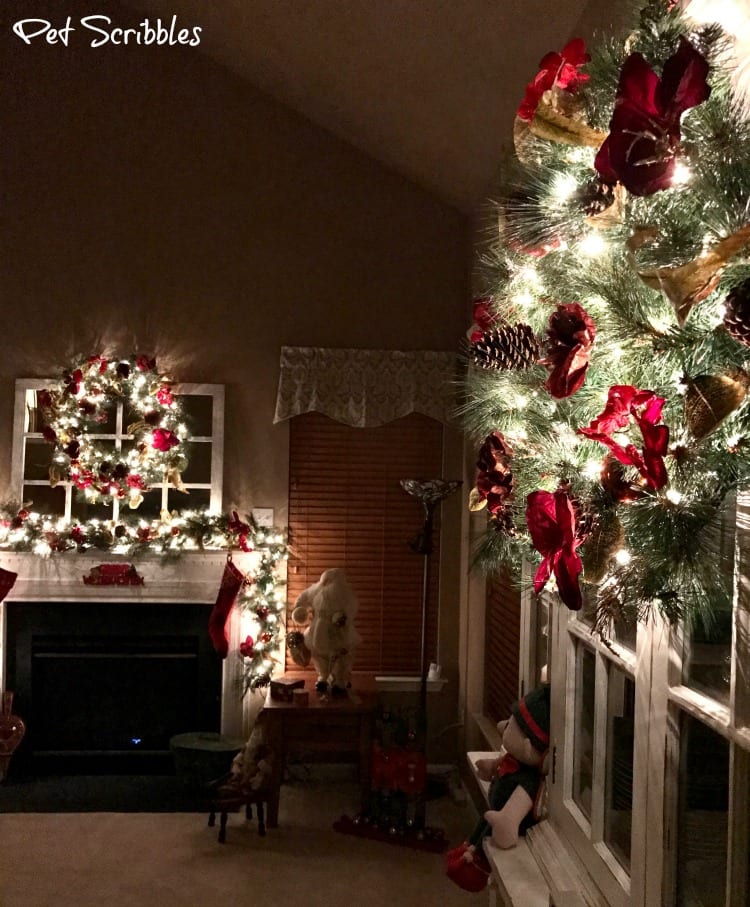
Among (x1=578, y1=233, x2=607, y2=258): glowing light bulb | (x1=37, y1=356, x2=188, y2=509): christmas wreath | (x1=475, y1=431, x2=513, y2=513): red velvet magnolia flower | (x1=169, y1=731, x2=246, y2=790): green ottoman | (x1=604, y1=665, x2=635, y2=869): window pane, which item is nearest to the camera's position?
(x1=578, y1=233, x2=607, y2=258): glowing light bulb

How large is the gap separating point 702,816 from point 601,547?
52cm

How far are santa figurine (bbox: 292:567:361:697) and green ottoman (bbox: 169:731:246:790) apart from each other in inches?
22.7

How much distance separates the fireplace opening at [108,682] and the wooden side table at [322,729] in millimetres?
721

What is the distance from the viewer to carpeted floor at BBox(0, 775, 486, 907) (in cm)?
335

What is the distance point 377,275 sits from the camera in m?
4.80

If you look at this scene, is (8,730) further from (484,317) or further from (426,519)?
(484,317)

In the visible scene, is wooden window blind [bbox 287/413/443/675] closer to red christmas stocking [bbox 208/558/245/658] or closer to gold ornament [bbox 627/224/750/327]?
red christmas stocking [bbox 208/558/245/658]

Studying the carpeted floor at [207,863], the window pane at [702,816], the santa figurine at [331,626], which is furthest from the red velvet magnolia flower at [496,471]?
the santa figurine at [331,626]

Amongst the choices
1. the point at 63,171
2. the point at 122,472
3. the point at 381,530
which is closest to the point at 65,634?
the point at 122,472

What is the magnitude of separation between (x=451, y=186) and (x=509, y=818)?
3.31 metres

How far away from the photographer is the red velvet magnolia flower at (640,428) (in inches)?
32.4

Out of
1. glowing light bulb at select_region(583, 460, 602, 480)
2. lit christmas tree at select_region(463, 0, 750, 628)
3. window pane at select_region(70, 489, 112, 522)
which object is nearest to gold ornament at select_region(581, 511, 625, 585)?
lit christmas tree at select_region(463, 0, 750, 628)

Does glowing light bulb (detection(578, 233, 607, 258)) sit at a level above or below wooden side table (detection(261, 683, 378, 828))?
above

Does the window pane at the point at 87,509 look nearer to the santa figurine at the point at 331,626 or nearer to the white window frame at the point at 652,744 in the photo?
the santa figurine at the point at 331,626
